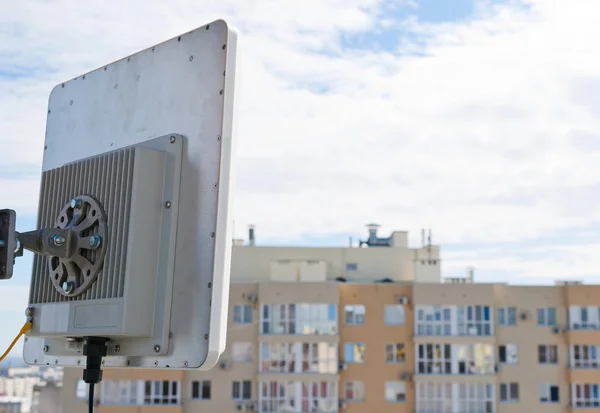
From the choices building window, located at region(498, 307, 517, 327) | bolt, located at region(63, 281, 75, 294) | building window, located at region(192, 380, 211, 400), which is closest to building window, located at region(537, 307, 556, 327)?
building window, located at region(498, 307, 517, 327)

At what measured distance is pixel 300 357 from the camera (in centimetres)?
3178

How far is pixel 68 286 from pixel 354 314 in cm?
3050

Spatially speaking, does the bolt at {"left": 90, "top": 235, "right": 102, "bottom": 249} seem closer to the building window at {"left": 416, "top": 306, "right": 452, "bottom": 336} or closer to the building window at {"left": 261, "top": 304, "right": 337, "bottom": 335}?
the building window at {"left": 261, "top": 304, "right": 337, "bottom": 335}

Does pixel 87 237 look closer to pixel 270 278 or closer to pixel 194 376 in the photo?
pixel 194 376

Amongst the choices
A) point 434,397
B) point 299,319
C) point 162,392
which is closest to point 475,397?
point 434,397

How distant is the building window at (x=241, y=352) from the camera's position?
31.6m

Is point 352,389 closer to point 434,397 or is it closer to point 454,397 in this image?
point 434,397

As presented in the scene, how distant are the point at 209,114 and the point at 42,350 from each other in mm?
727

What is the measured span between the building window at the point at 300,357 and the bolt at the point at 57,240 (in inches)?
1186

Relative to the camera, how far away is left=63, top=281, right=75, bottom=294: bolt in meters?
1.94

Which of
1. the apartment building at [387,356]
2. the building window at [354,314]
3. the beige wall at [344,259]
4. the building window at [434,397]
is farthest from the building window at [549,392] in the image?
the beige wall at [344,259]

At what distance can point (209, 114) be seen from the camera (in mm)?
1864

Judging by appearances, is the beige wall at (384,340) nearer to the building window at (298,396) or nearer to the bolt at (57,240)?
the building window at (298,396)

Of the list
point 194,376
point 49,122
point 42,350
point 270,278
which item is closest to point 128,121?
point 49,122
